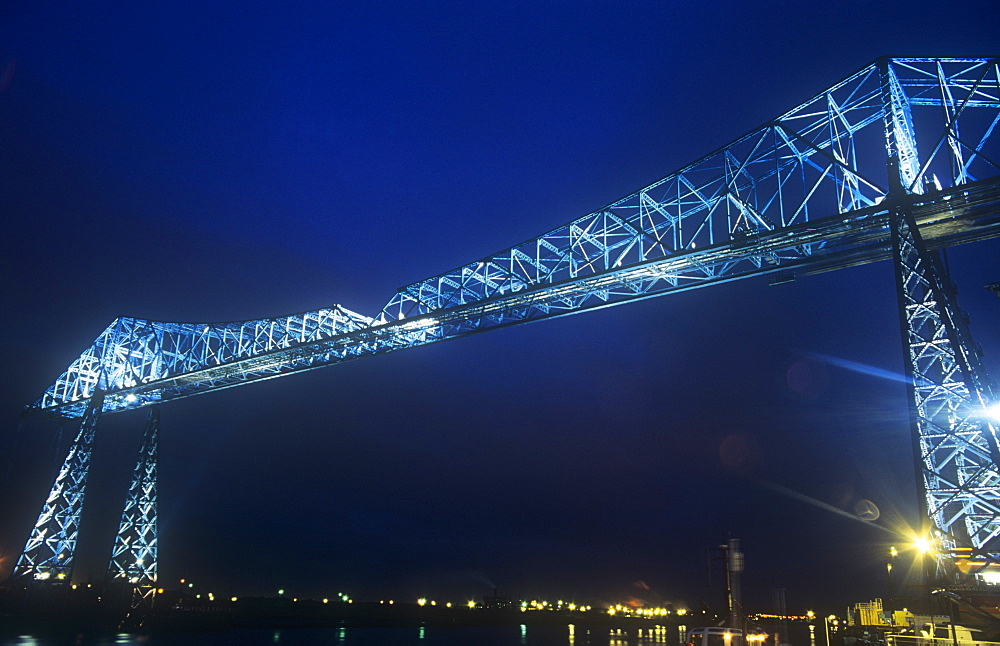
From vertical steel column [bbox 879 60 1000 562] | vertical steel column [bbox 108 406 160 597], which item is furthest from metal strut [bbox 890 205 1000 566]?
vertical steel column [bbox 108 406 160 597]

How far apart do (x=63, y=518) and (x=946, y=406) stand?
49.9 meters

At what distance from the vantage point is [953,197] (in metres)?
Result: 17.2

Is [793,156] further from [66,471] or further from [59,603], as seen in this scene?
[59,603]

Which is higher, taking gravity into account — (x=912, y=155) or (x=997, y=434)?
(x=912, y=155)

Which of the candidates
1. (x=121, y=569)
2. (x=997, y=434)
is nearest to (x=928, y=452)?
(x=997, y=434)

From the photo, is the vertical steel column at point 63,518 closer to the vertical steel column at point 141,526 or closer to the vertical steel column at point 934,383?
the vertical steel column at point 141,526

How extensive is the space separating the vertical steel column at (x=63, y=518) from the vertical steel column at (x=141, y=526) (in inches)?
108

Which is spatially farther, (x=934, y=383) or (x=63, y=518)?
(x=63, y=518)

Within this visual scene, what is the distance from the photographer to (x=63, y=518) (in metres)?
42.7

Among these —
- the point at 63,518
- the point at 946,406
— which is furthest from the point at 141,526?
the point at 946,406

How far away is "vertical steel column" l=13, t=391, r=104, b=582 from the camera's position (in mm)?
40531

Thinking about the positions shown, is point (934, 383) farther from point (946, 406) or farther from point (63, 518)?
point (63, 518)

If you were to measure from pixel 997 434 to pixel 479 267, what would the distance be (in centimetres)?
2157

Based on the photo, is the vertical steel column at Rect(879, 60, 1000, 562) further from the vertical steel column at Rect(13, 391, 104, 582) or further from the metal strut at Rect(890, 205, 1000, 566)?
the vertical steel column at Rect(13, 391, 104, 582)
